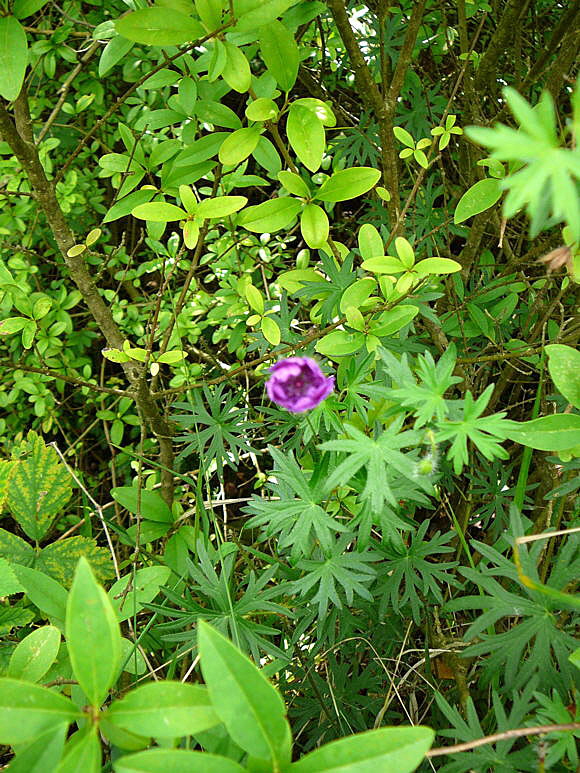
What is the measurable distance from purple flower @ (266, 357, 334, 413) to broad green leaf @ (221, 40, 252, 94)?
497 millimetres

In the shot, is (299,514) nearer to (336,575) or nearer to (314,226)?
(336,575)

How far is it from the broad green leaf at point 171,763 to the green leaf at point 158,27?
3.12 feet

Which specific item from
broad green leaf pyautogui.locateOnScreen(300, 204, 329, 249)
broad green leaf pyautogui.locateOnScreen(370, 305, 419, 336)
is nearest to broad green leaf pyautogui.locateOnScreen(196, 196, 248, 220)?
broad green leaf pyautogui.locateOnScreen(300, 204, 329, 249)

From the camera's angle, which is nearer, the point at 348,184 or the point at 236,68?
the point at 236,68

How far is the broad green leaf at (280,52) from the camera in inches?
42.5

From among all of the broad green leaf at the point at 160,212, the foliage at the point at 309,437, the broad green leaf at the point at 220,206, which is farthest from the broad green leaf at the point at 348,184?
the broad green leaf at the point at 160,212

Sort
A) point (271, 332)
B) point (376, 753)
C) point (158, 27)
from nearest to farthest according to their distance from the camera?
point (376, 753), point (158, 27), point (271, 332)

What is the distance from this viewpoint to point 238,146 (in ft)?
3.80

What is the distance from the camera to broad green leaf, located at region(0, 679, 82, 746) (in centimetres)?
68

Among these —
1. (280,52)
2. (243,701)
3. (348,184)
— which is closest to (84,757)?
(243,701)

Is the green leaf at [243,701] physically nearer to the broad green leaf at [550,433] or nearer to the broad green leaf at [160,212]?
the broad green leaf at [550,433]

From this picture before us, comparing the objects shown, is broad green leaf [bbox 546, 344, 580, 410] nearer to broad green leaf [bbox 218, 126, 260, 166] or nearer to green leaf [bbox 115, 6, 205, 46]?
broad green leaf [bbox 218, 126, 260, 166]

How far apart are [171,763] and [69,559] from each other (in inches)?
35.9

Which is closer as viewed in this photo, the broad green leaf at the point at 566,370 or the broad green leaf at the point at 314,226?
the broad green leaf at the point at 566,370
